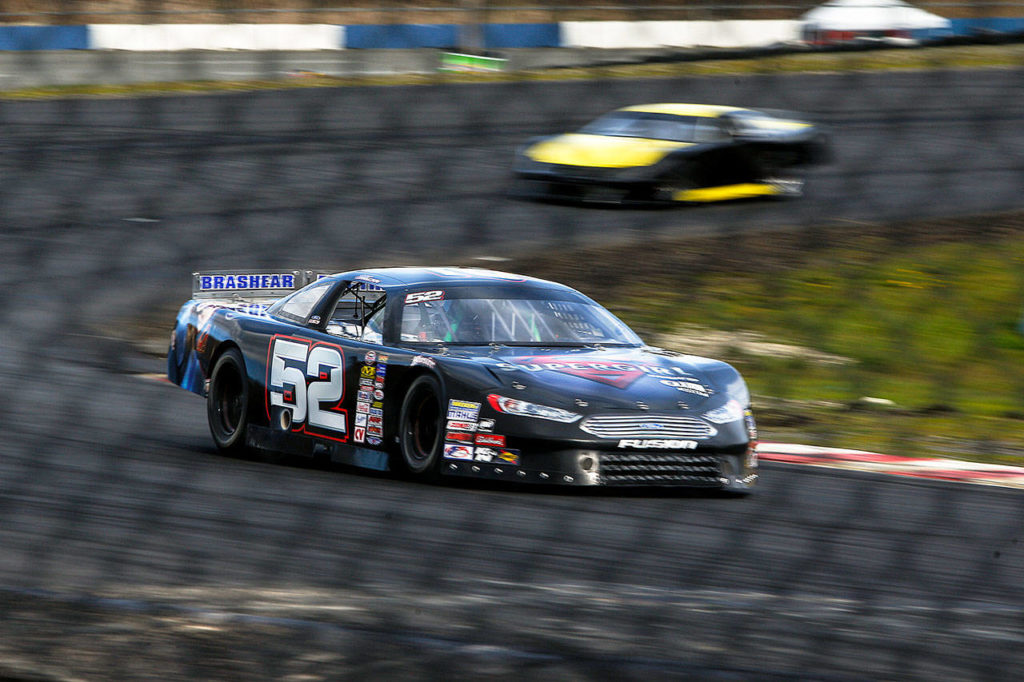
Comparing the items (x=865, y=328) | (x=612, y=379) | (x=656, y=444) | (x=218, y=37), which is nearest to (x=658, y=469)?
(x=656, y=444)

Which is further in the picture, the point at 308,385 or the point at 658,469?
the point at 308,385

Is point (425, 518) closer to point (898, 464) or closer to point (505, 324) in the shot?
point (505, 324)

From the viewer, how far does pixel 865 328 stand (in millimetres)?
10102

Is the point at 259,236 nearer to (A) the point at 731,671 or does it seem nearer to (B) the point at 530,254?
(A) the point at 731,671

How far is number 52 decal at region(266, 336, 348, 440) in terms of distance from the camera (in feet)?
22.6

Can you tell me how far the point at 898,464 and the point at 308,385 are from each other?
8.66ft

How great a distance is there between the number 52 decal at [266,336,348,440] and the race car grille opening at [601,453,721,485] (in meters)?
1.22

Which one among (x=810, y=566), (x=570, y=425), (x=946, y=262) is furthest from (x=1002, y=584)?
(x=946, y=262)

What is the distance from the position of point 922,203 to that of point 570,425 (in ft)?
7.19

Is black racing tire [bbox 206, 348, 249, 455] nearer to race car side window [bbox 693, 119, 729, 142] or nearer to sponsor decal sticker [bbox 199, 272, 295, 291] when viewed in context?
sponsor decal sticker [bbox 199, 272, 295, 291]

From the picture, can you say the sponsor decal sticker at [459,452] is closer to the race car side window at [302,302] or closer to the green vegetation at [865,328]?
the race car side window at [302,302]

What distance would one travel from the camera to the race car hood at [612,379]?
20.6 feet

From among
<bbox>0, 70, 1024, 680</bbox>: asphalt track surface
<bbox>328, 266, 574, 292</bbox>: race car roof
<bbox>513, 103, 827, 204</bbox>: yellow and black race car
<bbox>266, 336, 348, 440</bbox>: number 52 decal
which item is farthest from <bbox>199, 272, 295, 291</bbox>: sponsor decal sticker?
<bbox>513, 103, 827, 204</bbox>: yellow and black race car

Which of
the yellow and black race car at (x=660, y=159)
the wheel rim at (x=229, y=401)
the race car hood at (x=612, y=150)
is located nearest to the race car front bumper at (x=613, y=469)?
the yellow and black race car at (x=660, y=159)
